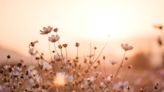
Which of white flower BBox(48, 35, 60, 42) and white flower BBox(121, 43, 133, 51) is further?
white flower BBox(121, 43, 133, 51)

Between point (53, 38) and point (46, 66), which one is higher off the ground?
point (53, 38)

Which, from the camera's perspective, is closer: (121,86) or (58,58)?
(58,58)

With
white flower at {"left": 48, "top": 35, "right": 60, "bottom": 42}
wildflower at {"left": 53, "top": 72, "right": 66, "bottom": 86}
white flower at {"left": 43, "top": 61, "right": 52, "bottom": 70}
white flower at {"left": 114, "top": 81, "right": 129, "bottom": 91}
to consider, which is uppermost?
white flower at {"left": 48, "top": 35, "right": 60, "bottom": 42}

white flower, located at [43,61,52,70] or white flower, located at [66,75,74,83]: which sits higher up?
white flower, located at [43,61,52,70]

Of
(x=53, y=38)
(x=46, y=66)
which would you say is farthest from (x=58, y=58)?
(x=53, y=38)

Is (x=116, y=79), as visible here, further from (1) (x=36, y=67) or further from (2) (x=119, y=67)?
(1) (x=36, y=67)

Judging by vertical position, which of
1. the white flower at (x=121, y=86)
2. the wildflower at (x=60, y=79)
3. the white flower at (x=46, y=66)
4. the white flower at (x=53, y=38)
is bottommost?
the white flower at (x=121, y=86)

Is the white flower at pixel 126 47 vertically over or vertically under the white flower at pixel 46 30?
under

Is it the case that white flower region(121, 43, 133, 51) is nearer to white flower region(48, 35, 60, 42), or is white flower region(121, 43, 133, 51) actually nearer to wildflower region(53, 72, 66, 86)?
white flower region(48, 35, 60, 42)

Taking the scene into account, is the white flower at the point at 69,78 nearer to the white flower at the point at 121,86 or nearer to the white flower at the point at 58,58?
the white flower at the point at 58,58

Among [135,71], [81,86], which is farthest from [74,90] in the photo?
[135,71]

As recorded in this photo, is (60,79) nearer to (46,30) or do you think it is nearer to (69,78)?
(69,78)

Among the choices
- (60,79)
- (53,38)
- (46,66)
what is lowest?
(60,79)

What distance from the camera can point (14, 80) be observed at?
684 cm
